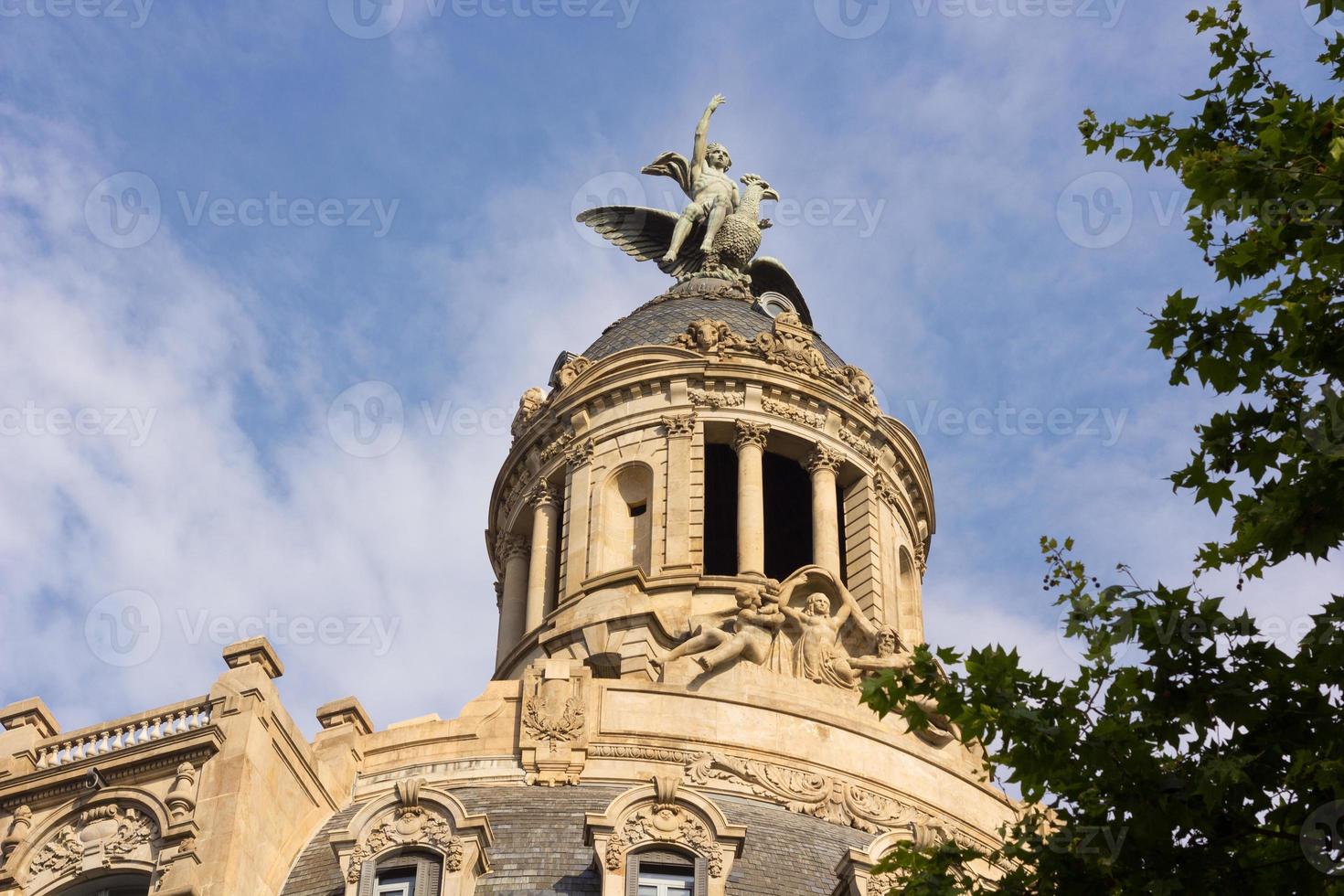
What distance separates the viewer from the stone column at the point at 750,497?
50.5 m

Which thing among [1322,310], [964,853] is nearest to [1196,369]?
[1322,310]

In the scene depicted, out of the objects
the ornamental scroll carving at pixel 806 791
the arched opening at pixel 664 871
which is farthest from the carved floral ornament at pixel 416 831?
the ornamental scroll carving at pixel 806 791

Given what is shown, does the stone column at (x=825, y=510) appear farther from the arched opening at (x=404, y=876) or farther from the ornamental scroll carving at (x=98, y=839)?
the ornamental scroll carving at (x=98, y=839)

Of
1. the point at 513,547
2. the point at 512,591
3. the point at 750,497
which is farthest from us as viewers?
the point at 513,547

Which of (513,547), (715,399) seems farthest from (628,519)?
(513,547)

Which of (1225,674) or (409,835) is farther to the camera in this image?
(409,835)

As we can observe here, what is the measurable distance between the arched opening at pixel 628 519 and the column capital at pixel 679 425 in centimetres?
115

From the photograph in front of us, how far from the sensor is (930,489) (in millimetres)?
58438

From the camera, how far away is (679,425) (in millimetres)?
53312

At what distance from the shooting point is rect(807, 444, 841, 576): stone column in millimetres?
51156

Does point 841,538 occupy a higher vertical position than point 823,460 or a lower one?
lower

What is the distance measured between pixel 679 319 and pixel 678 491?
8154 millimetres

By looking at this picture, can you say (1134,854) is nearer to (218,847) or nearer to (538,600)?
(218,847)

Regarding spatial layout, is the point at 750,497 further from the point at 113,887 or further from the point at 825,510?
the point at 113,887
